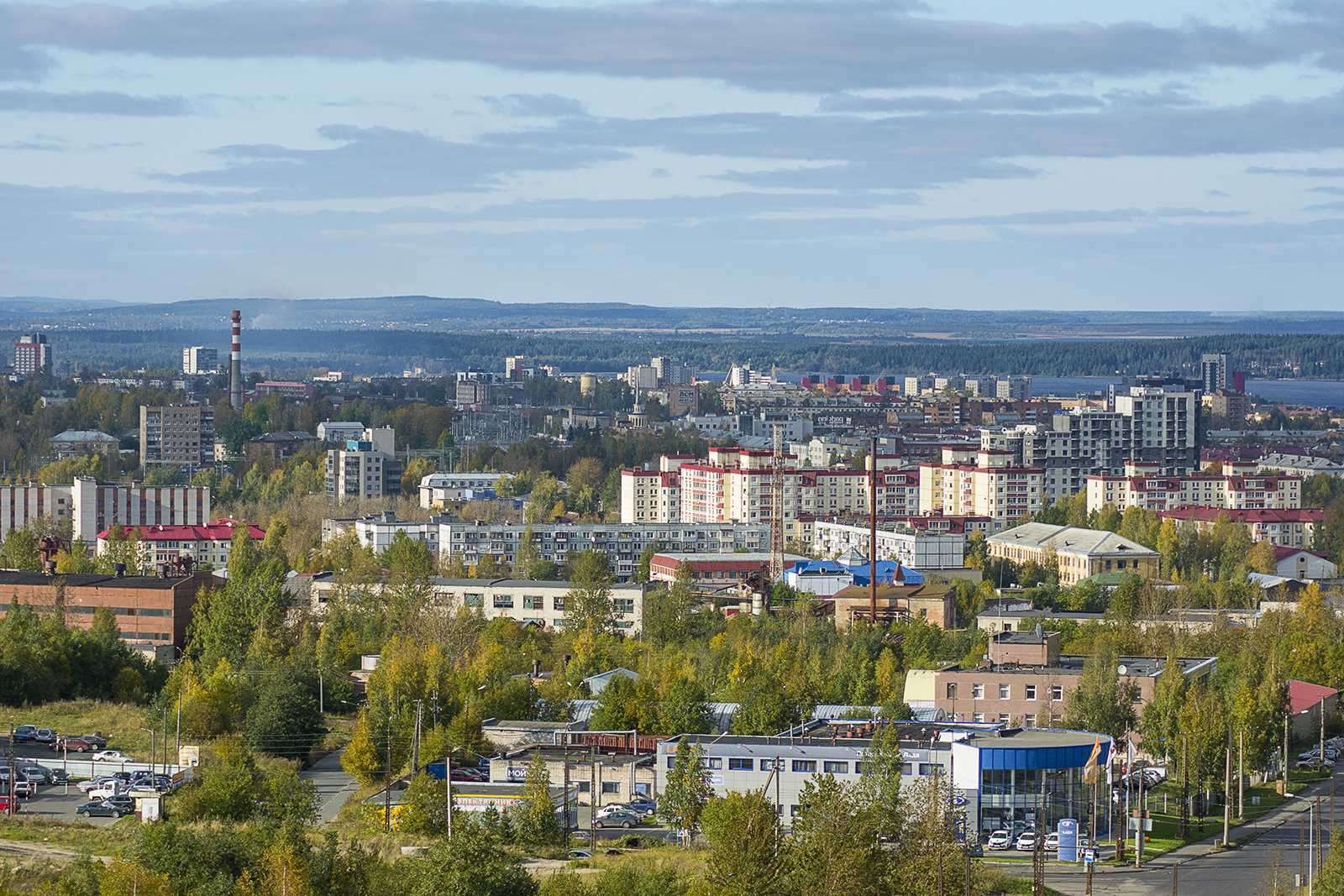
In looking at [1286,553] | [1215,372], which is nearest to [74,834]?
[1286,553]

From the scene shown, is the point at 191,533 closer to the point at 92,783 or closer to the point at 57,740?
the point at 57,740

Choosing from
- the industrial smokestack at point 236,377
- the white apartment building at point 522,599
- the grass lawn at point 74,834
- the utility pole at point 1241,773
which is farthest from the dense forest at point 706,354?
the grass lawn at point 74,834

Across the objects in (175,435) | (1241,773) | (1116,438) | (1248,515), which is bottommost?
(1241,773)

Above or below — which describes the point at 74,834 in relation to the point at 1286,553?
above

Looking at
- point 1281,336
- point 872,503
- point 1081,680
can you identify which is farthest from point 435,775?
point 1281,336

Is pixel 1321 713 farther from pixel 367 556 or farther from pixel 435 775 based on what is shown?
pixel 367 556

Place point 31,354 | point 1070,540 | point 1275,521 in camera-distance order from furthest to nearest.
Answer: point 31,354 < point 1275,521 < point 1070,540

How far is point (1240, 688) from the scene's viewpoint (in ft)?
80.9

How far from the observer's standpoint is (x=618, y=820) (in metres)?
21.2

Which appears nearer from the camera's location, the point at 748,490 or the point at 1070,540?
the point at 1070,540

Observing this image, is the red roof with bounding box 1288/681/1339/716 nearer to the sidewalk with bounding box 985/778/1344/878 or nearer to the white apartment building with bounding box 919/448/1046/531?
the sidewalk with bounding box 985/778/1344/878

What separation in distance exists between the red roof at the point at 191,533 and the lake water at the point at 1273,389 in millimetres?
81880

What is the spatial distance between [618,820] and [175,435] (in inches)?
1982

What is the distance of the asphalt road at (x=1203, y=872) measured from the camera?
18.7 m
